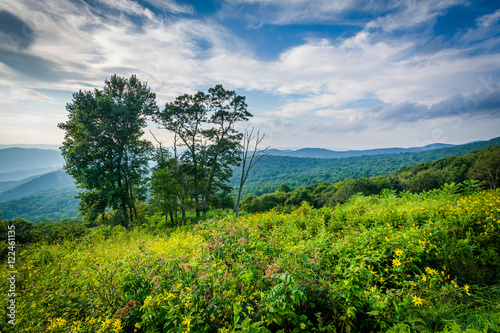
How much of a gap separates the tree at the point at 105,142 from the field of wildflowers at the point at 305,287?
11453 mm

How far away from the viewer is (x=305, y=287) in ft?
8.18

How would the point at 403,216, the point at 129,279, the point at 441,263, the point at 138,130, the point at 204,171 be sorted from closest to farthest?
the point at 129,279 < the point at 441,263 < the point at 403,216 < the point at 138,130 < the point at 204,171

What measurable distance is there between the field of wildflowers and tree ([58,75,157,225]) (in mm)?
11453

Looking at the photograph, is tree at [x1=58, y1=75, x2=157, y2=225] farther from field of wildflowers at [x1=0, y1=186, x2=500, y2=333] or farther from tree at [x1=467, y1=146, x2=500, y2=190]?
tree at [x1=467, y1=146, x2=500, y2=190]

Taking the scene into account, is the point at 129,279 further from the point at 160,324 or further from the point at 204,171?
the point at 204,171

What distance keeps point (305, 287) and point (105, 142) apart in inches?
686

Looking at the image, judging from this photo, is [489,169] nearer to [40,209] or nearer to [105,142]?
[105,142]

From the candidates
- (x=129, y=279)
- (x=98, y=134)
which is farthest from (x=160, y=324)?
(x=98, y=134)

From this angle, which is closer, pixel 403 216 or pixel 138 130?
pixel 403 216

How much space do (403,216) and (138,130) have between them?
18.5 metres

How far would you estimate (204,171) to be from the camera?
62.7 feet

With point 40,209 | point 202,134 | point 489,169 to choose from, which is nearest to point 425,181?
point 489,169

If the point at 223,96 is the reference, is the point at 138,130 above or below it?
below

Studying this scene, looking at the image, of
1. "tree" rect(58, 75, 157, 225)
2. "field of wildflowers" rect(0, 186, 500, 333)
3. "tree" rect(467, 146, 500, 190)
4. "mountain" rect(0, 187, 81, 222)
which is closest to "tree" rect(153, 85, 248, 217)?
"tree" rect(58, 75, 157, 225)
